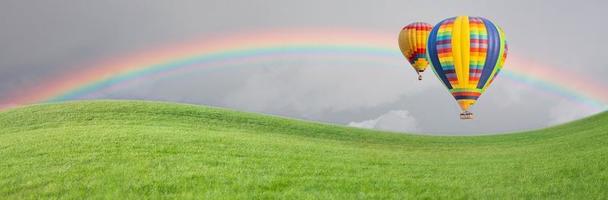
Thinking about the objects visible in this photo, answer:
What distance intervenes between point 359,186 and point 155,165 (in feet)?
25.2

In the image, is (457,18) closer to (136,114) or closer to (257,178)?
(136,114)

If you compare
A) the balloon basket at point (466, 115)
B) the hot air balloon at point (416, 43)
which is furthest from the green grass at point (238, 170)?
the hot air balloon at point (416, 43)

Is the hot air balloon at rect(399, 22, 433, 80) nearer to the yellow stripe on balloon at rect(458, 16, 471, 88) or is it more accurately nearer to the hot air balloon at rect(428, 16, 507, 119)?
the hot air balloon at rect(428, 16, 507, 119)

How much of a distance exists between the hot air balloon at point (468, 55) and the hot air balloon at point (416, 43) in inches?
630

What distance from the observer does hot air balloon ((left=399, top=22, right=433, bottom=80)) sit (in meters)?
59.4

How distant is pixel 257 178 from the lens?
61.6 feet

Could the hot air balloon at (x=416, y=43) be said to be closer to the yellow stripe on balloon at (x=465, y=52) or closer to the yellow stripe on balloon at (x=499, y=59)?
the yellow stripe on balloon at (x=499, y=59)

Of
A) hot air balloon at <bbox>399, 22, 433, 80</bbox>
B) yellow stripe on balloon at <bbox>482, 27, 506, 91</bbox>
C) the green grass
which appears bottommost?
Answer: the green grass

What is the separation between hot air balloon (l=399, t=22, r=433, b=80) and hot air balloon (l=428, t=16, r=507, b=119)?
16.0m

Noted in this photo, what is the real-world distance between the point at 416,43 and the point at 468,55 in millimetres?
18864

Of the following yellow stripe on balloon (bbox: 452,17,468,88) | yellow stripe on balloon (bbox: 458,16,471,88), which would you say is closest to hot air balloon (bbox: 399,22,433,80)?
yellow stripe on balloon (bbox: 452,17,468,88)

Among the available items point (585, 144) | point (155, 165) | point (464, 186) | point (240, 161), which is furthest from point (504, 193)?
point (585, 144)

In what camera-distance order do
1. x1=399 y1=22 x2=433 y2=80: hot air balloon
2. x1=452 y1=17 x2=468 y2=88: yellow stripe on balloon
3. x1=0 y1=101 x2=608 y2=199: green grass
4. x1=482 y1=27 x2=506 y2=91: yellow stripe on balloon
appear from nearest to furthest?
x1=0 y1=101 x2=608 y2=199: green grass < x1=452 y1=17 x2=468 y2=88: yellow stripe on balloon < x1=482 y1=27 x2=506 y2=91: yellow stripe on balloon < x1=399 y1=22 x2=433 y2=80: hot air balloon

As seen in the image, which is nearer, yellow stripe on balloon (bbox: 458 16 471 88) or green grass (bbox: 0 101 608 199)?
green grass (bbox: 0 101 608 199)
